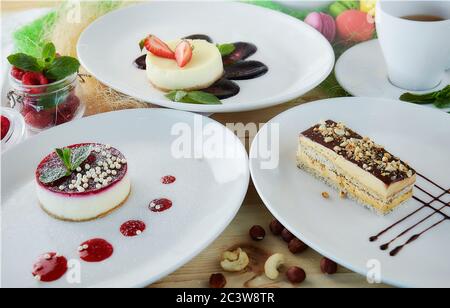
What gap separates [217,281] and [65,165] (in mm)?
728

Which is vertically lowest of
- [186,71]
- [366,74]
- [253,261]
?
[253,261]

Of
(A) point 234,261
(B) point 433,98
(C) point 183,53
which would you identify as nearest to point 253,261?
(A) point 234,261

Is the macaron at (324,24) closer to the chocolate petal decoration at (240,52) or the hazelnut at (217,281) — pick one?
the chocolate petal decoration at (240,52)

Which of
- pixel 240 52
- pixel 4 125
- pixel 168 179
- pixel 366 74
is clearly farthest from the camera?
pixel 240 52

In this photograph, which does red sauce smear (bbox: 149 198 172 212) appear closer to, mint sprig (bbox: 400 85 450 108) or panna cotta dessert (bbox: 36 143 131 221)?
panna cotta dessert (bbox: 36 143 131 221)

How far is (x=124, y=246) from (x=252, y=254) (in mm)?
439

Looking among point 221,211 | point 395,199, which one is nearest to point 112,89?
point 221,211

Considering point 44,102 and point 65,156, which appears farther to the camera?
point 44,102

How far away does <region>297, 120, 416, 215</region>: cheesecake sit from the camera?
6.15ft

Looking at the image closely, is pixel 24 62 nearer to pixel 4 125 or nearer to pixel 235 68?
pixel 4 125

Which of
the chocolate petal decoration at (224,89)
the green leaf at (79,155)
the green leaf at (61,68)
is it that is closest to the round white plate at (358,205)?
the chocolate petal decoration at (224,89)

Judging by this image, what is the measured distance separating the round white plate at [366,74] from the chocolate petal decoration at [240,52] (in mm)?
492

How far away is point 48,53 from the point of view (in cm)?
241
